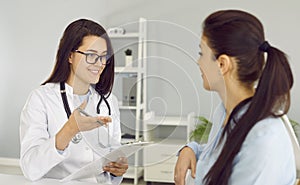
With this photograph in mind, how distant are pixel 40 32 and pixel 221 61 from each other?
376cm

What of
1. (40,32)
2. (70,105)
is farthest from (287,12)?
(70,105)

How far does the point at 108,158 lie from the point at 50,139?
0.25m

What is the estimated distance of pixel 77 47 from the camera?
50.9 inches

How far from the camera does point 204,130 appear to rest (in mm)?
905

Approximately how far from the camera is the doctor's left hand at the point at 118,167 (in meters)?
1.06

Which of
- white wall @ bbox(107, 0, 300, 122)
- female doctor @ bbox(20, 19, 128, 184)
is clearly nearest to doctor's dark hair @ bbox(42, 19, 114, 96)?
female doctor @ bbox(20, 19, 128, 184)

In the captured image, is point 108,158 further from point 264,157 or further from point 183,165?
point 264,157

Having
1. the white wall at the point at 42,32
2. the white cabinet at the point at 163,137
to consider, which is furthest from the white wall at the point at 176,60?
the white wall at the point at 42,32

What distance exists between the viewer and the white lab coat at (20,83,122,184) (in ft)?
3.51

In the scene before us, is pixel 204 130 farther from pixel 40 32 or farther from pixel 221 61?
pixel 40 32

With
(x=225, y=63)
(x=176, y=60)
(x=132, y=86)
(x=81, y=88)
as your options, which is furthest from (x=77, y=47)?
(x=225, y=63)

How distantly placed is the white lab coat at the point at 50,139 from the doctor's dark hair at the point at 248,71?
33cm

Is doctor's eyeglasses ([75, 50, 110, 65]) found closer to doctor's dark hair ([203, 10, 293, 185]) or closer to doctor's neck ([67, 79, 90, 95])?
doctor's neck ([67, 79, 90, 95])

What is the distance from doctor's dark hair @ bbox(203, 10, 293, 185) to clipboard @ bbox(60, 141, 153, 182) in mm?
227
